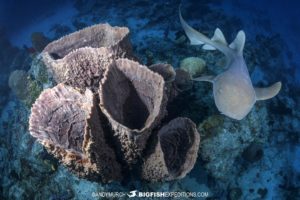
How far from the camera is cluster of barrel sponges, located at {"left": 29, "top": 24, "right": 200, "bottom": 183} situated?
3.30 m

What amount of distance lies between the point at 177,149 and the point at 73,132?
1.29 meters

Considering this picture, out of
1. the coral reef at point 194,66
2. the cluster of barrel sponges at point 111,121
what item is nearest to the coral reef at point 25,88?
the cluster of barrel sponges at point 111,121

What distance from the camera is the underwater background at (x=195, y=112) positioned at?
4.94m

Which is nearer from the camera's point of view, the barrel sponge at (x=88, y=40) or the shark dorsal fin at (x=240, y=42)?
the barrel sponge at (x=88, y=40)

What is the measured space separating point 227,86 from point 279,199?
3815mm

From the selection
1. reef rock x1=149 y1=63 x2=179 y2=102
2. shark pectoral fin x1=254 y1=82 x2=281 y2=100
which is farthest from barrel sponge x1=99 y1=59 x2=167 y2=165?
shark pectoral fin x1=254 y1=82 x2=281 y2=100

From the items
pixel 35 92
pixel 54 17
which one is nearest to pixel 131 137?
pixel 35 92

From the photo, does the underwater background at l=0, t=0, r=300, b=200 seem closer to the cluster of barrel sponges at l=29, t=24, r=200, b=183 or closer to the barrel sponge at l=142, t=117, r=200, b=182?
the barrel sponge at l=142, t=117, r=200, b=182

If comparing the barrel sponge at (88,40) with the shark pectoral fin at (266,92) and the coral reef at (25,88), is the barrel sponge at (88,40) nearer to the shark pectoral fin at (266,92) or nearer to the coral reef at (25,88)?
the coral reef at (25,88)

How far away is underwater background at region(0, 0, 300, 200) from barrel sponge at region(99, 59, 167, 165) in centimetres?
97

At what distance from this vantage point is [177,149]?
3.86 metres

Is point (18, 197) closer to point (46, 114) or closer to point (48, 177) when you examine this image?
point (48, 177)

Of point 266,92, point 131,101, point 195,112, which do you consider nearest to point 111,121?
point 131,101

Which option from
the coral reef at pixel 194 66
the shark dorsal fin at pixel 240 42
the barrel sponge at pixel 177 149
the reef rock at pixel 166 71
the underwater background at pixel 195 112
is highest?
the reef rock at pixel 166 71
